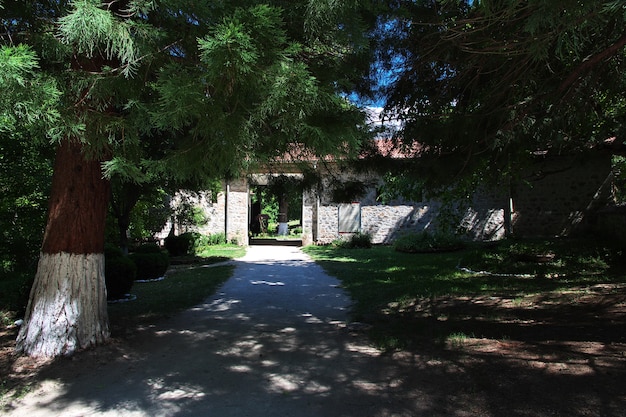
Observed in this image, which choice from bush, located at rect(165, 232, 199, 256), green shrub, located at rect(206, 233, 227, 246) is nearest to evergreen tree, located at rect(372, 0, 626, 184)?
bush, located at rect(165, 232, 199, 256)

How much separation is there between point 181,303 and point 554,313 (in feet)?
20.0

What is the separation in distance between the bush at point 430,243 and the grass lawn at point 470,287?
173 centimetres

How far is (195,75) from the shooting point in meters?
3.23

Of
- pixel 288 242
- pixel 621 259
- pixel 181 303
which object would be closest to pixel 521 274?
pixel 621 259

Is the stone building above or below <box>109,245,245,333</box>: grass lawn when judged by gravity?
above

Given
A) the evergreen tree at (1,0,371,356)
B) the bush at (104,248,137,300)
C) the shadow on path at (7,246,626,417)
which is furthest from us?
the bush at (104,248,137,300)

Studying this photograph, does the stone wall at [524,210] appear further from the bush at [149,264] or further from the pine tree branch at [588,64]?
the pine tree branch at [588,64]

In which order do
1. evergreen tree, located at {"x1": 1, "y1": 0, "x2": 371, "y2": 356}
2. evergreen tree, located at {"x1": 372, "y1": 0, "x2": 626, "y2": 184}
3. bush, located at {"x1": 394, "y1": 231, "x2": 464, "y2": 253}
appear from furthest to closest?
1. bush, located at {"x1": 394, "y1": 231, "x2": 464, "y2": 253}
2. evergreen tree, located at {"x1": 372, "y1": 0, "x2": 626, "y2": 184}
3. evergreen tree, located at {"x1": 1, "y1": 0, "x2": 371, "y2": 356}

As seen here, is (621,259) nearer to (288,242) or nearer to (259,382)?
(259,382)

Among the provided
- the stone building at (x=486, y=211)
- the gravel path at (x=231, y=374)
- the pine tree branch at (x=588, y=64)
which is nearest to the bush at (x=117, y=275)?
the gravel path at (x=231, y=374)

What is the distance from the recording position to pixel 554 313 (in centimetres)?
651

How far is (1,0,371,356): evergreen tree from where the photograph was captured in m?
2.92

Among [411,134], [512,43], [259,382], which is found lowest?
[259,382]

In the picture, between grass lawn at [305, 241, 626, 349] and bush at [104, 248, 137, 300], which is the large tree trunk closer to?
bush at [104, 248, 137, 300]
